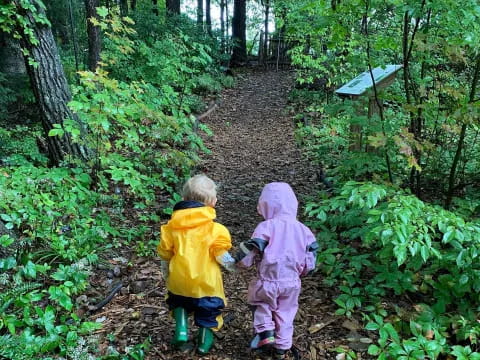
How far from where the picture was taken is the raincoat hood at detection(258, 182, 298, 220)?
2832 mm

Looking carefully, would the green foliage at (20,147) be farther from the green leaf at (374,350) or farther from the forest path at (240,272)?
the green leaf at (374,350)

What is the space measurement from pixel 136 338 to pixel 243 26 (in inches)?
781

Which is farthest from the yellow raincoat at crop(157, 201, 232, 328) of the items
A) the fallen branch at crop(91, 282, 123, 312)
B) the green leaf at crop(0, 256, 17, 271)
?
the green leaf at crop(0, 256, 17, 271)

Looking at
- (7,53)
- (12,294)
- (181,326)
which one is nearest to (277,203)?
(181,326)

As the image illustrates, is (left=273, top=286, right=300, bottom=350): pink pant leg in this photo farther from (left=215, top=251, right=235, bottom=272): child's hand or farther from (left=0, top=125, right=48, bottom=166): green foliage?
(left=0, top=125, right=48, bottom=166): green foliage

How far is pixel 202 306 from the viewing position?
2822 millimetres

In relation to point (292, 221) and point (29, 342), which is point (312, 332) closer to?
point (292, 221)

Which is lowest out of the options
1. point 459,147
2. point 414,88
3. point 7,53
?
point 459,147

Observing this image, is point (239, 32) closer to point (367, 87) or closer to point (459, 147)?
point (367, 87)

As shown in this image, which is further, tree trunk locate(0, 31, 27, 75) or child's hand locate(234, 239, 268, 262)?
tree trunk locate(0, 31, 27, 75)

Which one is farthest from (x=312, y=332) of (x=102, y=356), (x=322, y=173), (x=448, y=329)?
(x=322, y=173)

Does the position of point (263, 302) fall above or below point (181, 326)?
above

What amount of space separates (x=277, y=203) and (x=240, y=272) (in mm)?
1636

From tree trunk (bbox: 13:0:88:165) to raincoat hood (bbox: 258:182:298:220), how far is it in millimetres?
3224
